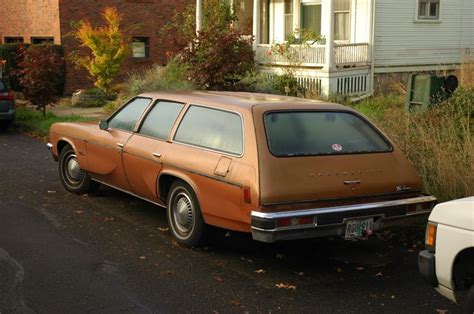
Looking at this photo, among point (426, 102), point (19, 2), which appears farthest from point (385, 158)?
point (19, 2)

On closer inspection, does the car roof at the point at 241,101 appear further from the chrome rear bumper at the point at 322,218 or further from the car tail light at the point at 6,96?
the car tail light at the point at 6,96

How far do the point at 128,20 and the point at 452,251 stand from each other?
2209cm

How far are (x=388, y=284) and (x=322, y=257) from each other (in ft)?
2.84

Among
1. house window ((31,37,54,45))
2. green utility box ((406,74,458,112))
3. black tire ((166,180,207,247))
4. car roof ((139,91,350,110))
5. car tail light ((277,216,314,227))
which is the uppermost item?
house window ((31,37,54,45))

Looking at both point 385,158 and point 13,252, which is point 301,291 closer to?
point 385,158

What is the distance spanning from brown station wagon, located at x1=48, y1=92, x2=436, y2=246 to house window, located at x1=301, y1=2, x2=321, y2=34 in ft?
44.2

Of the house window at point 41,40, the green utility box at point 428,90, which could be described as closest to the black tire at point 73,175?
the green utility box at point 428,90

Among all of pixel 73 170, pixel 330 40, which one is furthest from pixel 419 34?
pixel 73 170

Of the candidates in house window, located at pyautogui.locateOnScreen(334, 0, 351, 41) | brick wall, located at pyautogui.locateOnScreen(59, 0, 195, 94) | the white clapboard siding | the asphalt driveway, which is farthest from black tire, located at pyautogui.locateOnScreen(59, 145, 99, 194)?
brick wall, located at pyautogui.locateOnScreen(59, 0, 195, 94)

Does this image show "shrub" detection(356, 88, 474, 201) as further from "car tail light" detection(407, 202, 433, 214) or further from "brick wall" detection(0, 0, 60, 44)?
"brick wall" detection(0, 0, 60, 44)

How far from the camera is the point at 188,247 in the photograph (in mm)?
6105

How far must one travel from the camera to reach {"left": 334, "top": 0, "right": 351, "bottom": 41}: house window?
18.4 meters

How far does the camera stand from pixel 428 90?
32.7 feet

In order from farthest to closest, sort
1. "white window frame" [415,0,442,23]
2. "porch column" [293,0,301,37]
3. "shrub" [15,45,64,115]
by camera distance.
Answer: "porch column" [293,0,301,37] < "white window frame" [415,0,442,23] < "shrub" [15,45,64,115]
